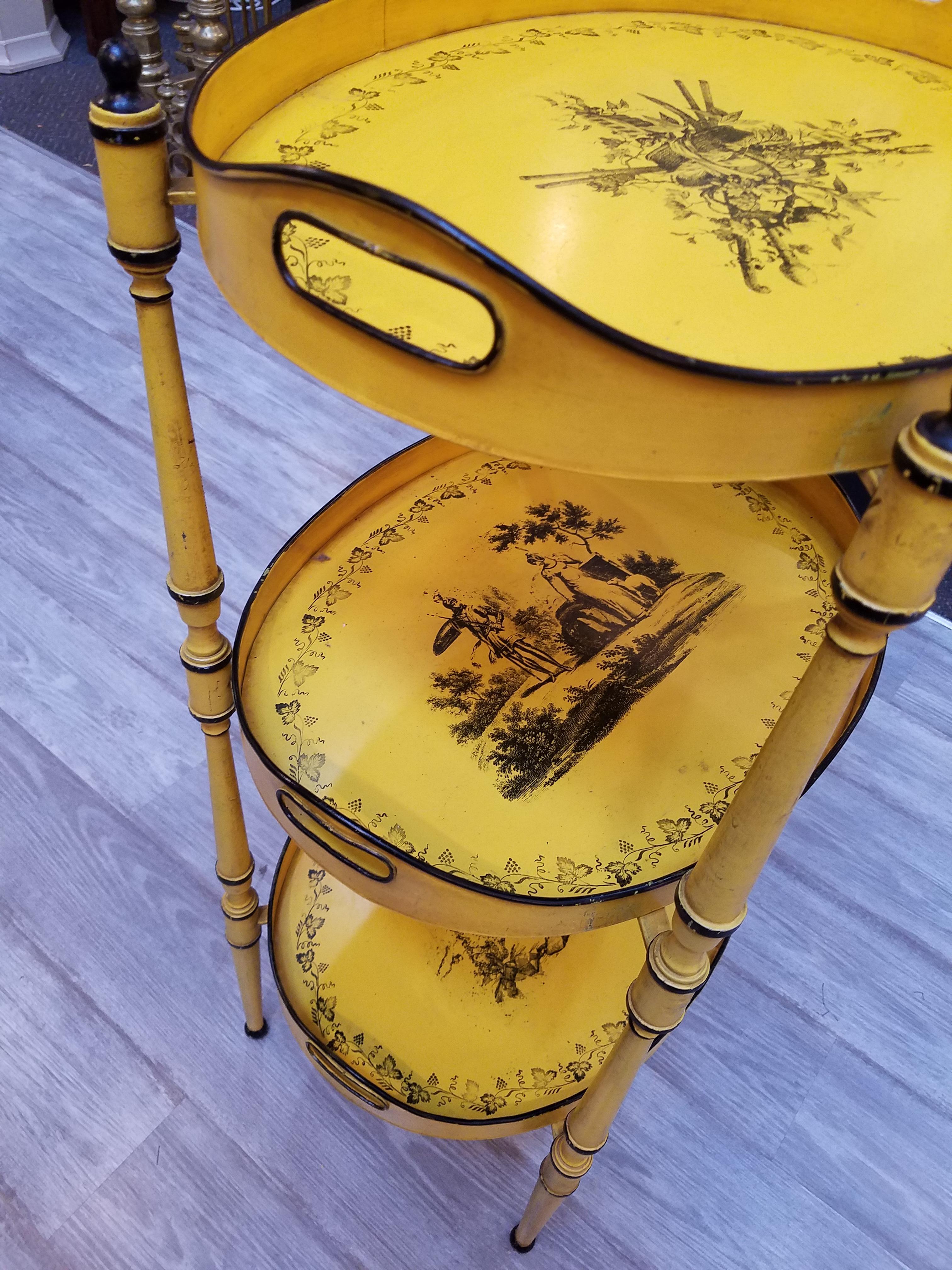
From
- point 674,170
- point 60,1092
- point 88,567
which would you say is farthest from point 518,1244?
point 88,567

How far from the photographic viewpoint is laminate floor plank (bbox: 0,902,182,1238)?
781 mm

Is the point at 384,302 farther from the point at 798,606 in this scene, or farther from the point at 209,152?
the point at 798,606

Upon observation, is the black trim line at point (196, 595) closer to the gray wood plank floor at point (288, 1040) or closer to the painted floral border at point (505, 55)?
the painted floral border at point (505, 55)

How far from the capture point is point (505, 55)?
576mm

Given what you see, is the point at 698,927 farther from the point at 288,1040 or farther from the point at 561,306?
the point at 288,1040

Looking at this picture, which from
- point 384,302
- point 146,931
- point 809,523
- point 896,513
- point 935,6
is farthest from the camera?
point 146,931

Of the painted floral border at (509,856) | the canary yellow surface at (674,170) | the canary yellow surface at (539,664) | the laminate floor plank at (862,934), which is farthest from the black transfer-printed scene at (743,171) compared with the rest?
the laminate floor plank at (862,934)

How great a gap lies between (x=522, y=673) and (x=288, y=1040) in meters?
0.45

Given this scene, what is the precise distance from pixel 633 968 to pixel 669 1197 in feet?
0.64

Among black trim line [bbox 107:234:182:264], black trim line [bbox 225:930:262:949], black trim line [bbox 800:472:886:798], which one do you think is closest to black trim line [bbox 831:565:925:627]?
black trim line [bbox 800:472:886:798]

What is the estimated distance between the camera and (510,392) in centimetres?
34

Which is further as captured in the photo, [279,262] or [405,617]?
[405,617]

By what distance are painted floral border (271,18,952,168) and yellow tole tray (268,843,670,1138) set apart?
567 mm

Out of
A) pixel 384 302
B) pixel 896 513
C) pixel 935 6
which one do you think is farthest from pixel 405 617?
pixel 935 6
